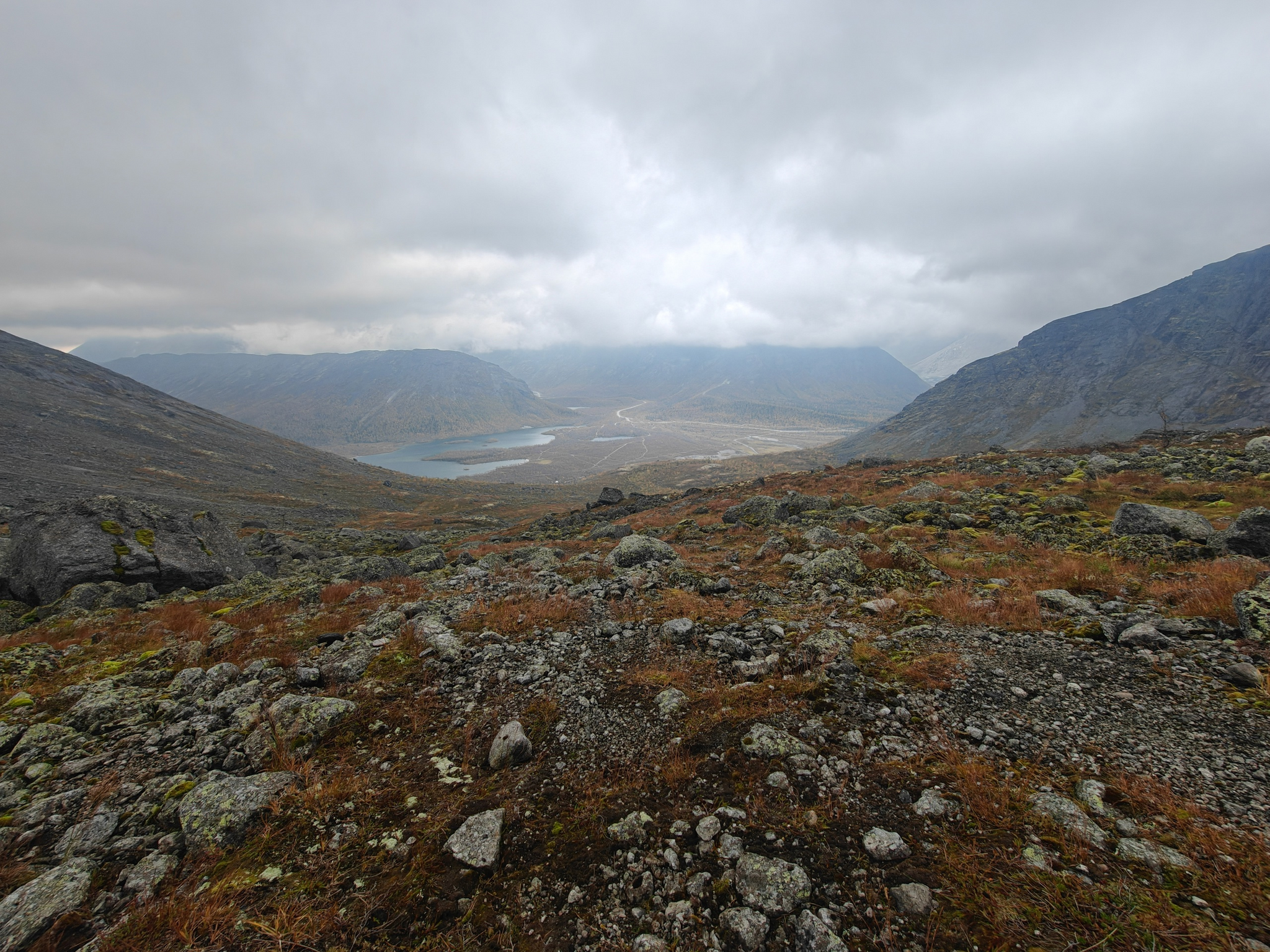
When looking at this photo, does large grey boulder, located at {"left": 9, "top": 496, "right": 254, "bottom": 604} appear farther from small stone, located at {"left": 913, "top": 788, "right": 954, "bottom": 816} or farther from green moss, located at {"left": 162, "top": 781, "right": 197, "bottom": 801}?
small stone, located at {"left": 913, "top": 788, "right": 954, "bottom": 816}

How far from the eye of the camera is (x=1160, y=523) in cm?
1121

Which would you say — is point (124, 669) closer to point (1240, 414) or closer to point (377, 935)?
point (377, 935)

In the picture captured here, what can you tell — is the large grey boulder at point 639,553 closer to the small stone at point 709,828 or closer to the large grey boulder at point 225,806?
the small stone at point 709,828

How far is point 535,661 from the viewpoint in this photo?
720 cm

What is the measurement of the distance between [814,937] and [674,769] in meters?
1.82

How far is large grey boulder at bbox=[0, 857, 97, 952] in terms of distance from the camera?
3.04 meters

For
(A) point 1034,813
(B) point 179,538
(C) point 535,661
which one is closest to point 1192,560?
(A) point 1034,813

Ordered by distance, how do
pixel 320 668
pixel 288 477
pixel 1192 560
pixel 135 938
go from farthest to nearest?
pixel 288 477
pixel 1192 560
pixel 320 668
pixel 135 938

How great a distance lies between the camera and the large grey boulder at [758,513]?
21250mm

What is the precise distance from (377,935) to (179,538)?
22.1m

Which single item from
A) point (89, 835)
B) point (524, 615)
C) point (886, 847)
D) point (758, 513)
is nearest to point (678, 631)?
point (524, 615)

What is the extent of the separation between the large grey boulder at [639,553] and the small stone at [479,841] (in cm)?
911

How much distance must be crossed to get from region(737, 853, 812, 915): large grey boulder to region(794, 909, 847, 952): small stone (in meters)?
0.15

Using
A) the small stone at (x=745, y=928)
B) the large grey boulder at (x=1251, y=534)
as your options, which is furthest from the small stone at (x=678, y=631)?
the large grey boulder at (x=1251, y=534)
